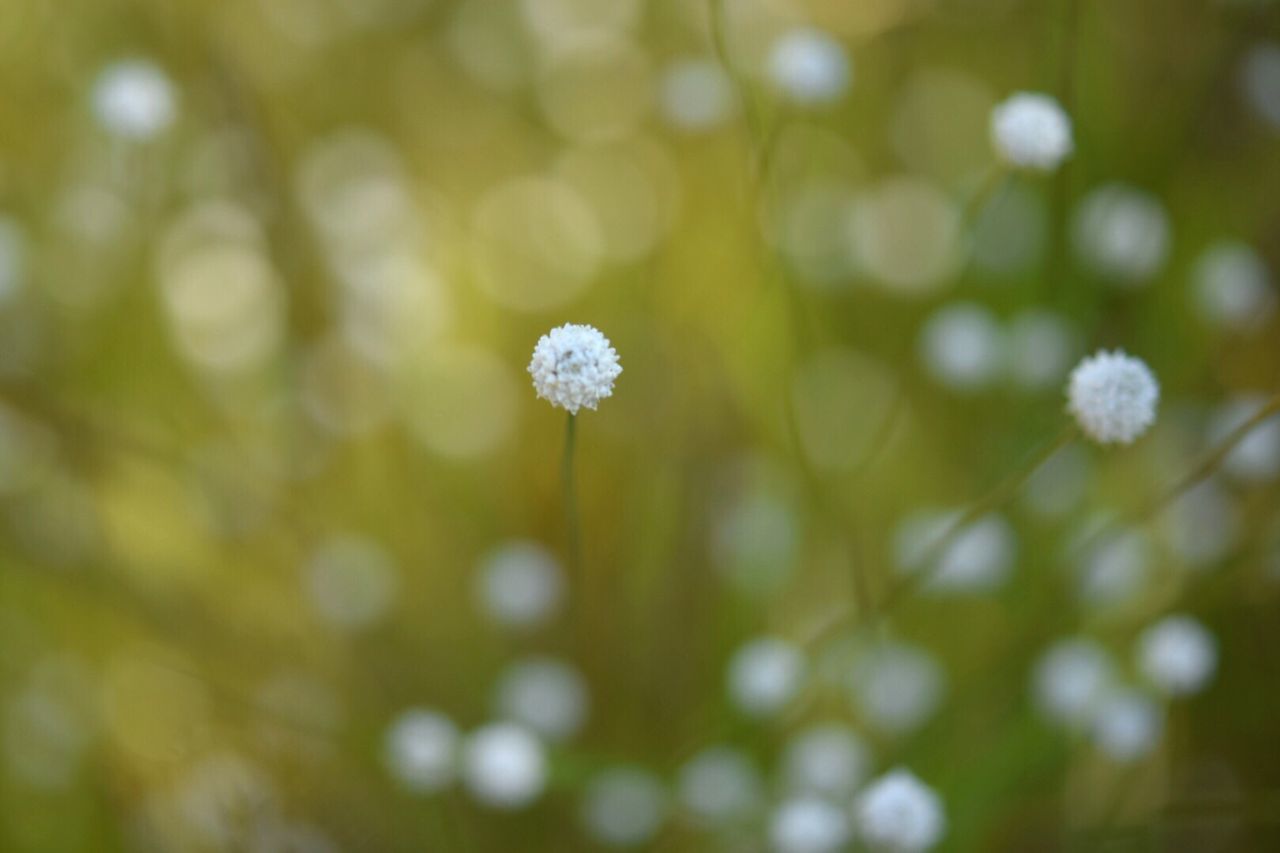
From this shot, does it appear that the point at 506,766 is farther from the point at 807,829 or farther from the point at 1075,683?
the point at 1075,683

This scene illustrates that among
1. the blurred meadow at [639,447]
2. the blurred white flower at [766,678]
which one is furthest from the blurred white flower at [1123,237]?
the blurred white flower at [766,678]

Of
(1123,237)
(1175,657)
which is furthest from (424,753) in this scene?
(1123,237)

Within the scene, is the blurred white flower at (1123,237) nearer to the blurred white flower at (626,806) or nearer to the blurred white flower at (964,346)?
the blurred white flower at (964,346)

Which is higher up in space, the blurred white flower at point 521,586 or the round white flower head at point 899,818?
the blurred white flower at point 521,586

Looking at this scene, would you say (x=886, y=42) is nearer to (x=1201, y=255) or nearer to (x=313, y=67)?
(x=1201, y=255)

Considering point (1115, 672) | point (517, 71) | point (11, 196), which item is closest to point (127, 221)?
point (11, 196)

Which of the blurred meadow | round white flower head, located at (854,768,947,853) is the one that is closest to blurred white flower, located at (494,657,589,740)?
the blurred meadow

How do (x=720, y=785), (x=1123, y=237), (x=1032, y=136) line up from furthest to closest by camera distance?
(x=1123, y=237) < (x=720, y=785) < (x=1032, y=136)
